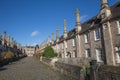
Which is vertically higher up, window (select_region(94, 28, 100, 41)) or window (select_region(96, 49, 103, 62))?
window (select_region(94, 28, 100, 41))

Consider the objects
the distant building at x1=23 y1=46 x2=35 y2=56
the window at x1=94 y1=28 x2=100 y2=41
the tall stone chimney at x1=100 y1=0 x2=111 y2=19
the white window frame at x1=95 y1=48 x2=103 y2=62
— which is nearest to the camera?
the tall stone chimney at x1=100 y1=0 x2=111 y2=19

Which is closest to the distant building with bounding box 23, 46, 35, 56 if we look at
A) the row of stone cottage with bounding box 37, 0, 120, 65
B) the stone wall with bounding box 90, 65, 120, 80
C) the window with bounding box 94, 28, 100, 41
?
the row of stone cottage with bounding box 37, 0, 120, 65

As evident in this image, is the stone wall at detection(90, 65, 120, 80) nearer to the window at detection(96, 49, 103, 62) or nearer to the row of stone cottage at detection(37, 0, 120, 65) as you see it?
the row of stone cottage at detection(37, 0, 120, 65)

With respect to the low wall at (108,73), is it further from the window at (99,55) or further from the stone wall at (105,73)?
the window at (99,55)

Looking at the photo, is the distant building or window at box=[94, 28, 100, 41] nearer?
window at box=[94, 28, 100, 41]

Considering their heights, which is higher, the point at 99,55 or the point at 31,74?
the point at 99,55

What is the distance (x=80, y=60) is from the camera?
17219 millimetres

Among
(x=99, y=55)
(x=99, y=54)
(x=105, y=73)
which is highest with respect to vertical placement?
(x=99, y=54)

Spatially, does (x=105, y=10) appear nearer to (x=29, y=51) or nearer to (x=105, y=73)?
(x=105, y=73)

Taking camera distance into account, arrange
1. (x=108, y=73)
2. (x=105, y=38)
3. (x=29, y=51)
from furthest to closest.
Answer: (x=29, y=51) → (x=105, y=38) → (x=108, y=73)

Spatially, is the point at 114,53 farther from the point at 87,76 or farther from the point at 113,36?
the point at 87,76

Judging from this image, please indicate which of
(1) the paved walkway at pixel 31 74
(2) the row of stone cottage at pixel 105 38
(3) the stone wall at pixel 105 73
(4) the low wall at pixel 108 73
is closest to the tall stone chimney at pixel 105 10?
(2) the row of stone cottage at pixel 105 38

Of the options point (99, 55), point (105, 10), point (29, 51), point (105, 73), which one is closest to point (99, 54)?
point (99, 55)

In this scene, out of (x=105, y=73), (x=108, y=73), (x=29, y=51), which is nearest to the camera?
(x=108, y=73)
